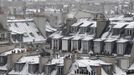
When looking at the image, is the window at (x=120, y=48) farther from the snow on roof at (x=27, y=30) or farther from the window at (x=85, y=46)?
the snow on roof at (x=27, y=30)

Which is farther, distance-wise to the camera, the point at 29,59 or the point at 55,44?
the point at 55,44

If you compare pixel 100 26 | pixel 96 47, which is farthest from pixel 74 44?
pixel 100 26

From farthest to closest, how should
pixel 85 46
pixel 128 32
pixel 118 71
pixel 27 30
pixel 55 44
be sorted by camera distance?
pixel 27 30 < pixel 55 44 < pixel 85 46 < pixel 128 32 < pixel 118 71

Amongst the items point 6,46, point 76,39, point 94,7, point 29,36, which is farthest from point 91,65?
point 94,7

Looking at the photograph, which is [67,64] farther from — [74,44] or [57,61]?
[74,44]

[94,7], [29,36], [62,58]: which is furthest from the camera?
[94,7]

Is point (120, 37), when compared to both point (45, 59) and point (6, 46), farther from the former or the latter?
point (6, 46)

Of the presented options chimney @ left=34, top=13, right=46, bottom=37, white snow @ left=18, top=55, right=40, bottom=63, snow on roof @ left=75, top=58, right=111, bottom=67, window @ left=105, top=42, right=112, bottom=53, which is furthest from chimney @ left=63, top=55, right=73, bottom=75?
chimney @ left=34, top=13, right=46, bottom=37

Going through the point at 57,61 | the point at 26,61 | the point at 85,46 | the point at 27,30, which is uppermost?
the point at 85,46

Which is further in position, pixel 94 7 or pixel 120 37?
pixel 94 7
